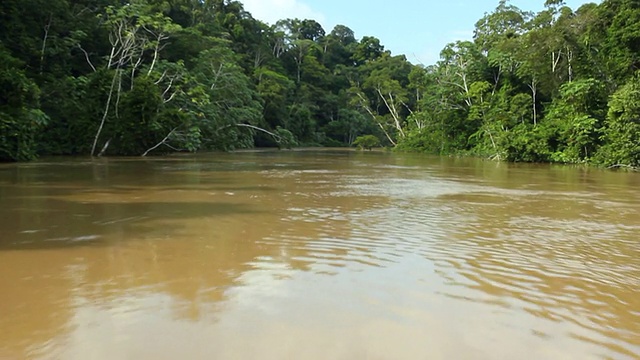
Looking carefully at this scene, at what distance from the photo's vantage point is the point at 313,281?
4.08m

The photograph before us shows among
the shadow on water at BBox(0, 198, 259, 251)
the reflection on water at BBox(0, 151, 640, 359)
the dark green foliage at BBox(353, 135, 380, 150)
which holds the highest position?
the dark green foliage at BBox(353, 135, 380, 150)

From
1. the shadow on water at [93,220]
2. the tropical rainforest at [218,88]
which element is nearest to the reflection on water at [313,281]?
the shadow on water at [93,220]

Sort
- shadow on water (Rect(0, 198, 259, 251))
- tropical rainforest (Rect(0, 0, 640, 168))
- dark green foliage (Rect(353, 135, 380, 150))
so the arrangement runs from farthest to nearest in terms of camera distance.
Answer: dark green foliage (Rect(353, 135, 380, 150))
tropical rainforest (Rect(0, 0, 640, 168))
shadow on water (Rect(0, 198, 259, 251))

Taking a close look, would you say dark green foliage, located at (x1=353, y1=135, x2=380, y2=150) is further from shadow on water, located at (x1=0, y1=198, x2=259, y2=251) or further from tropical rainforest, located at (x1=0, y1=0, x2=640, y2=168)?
shadow on water, located at (x1=0, y1=198, x2=259, y2=251)

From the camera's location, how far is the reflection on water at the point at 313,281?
2863 millimetres

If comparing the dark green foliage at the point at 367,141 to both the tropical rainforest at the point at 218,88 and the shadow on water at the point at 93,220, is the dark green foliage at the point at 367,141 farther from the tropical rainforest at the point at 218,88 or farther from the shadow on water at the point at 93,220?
the shadow on water at the point at 93,220

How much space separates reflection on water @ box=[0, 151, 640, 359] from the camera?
9.39 feet

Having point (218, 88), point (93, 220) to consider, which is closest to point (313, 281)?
point (93, 220)

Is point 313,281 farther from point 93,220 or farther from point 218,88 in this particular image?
point 218,88

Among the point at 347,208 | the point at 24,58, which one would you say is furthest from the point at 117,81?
the point at 347,208

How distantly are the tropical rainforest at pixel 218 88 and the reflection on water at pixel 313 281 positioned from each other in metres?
14.2

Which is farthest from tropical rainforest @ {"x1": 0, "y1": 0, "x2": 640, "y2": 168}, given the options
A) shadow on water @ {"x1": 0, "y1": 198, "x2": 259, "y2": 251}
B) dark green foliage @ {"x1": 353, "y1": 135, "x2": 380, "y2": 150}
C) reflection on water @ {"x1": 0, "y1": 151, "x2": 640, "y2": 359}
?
reflection on water @ {"x1": 0, "y1": 151, "x2": 640, "y2": 359}

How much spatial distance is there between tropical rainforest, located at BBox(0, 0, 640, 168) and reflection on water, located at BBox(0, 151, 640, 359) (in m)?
14.2

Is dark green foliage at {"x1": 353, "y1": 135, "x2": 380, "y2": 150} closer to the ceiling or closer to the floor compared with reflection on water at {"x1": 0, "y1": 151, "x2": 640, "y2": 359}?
closer to the ceiling
